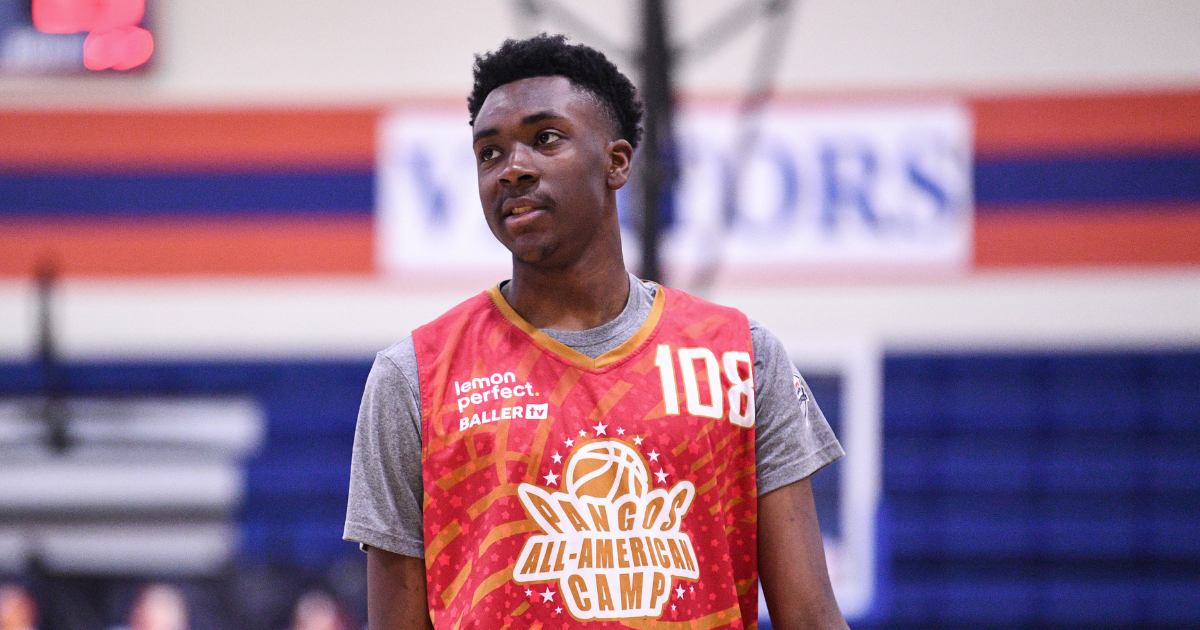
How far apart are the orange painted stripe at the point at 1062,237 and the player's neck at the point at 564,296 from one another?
132 inches

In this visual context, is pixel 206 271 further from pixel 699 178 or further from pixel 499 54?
pixel 499 54

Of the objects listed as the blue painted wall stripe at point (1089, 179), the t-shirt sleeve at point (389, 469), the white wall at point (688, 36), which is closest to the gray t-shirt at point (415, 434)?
the t-shirt sleeve at point (389, 469)

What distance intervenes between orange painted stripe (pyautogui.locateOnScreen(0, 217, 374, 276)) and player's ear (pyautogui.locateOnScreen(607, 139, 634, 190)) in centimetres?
332

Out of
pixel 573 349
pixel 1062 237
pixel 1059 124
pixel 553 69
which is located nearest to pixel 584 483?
pixel 573 349

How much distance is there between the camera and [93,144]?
4.46 metres

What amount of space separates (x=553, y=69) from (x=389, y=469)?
0.57m

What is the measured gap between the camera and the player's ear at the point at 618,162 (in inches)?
53.3

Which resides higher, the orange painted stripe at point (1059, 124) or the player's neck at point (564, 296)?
the orange painted stripe at point (1059, 124)

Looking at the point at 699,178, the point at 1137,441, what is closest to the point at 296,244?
the point at 699,178

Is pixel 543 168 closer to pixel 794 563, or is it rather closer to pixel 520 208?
pixel 520 208

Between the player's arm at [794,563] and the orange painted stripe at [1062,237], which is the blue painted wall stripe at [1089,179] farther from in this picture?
the player's arm at [794,563]

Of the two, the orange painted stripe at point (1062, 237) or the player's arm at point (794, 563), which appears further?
the orange painted stripe at point (1062, 237)

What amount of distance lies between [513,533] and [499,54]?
644 mm

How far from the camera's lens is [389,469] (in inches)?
49.9
